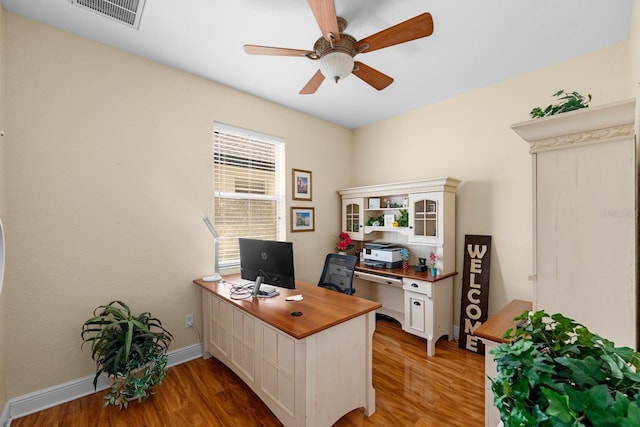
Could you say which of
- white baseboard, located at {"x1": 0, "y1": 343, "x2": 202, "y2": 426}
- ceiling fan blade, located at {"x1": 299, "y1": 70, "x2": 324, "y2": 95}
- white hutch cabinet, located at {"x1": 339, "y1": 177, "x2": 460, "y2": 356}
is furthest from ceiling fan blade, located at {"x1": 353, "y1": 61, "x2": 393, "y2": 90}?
white baseboard, located at {"x1": 0, "y1": 343, "x2": 202, "y2": 426}

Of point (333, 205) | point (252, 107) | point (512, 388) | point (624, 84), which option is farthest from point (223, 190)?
point (624, 84)

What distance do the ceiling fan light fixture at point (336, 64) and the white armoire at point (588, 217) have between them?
1.09 m

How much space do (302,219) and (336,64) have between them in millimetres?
2076

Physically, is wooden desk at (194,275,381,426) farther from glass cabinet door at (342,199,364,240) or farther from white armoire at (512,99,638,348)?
glass cabinet door at (342,199,364,240)

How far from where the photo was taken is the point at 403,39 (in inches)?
63.4

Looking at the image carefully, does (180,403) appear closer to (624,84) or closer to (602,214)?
(602,214)

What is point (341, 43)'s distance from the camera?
1.71 m

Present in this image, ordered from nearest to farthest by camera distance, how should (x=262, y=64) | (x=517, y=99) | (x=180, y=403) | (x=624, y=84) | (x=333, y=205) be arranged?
(x=180, y=403) → (x=624, y=84) → (x=262, y=64) → (x=517, y=99) → (x=333, y=205)

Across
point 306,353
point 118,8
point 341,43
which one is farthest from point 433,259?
point 118,8

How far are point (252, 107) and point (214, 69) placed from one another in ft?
1.94

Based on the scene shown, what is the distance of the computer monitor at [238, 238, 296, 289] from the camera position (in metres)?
2.04

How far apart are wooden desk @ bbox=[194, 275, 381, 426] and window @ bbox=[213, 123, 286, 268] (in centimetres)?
93

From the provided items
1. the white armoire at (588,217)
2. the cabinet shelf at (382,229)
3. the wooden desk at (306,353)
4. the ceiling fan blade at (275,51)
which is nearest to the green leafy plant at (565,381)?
the white armoire at (588,217)

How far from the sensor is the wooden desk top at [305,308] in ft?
5.16
